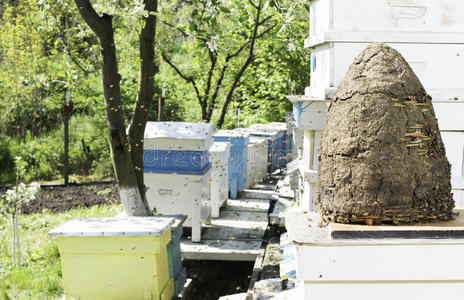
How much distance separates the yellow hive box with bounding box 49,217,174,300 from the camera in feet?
10.5

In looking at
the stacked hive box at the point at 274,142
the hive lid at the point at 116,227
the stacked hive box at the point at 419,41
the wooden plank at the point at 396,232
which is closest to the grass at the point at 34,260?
the hive lid at the point at 116,227

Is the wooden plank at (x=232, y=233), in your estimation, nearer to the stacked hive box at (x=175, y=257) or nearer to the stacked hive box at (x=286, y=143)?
the stacked hive box at (x=175, y=257)

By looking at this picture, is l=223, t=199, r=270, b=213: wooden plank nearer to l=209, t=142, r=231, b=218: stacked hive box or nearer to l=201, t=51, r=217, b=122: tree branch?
l=209, t=142, r=231, b=218: stacked hive box

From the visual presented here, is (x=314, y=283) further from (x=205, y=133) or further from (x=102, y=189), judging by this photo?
(x=102, y=189)

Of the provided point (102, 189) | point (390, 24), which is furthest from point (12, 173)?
point (390, 24)

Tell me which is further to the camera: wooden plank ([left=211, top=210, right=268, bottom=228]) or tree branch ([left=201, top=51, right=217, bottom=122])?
tree branch ([left=201, top=51, right=217, bottom=122])

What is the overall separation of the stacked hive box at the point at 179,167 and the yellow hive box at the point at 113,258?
1.51 m

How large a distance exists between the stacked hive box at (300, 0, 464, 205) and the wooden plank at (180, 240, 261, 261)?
2340mm

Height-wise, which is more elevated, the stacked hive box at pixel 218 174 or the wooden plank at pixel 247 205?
the stacked hive box at pixel 218 174

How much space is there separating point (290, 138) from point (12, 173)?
230 inches

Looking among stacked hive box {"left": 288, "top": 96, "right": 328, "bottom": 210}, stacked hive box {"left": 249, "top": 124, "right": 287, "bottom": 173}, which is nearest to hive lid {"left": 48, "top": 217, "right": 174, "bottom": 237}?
stacked hive box {"left": 288, "top": 96, "right": 328, "bottom": 210}

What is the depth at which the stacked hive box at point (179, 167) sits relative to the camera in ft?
15.8

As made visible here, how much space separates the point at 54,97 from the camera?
1106 cm

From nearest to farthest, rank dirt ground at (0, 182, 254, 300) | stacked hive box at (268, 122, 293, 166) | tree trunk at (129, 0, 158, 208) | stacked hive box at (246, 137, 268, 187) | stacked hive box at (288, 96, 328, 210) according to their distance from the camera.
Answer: stacked hive box at (288, 96, 328, 210) < tree trunk at (129, 0, 158, 208) < dirt ground at (0, 182, 254, 300) < stacked hive box at (246, 137, 268, 187) < stacked hive box at (268, 122, 293, 166)
